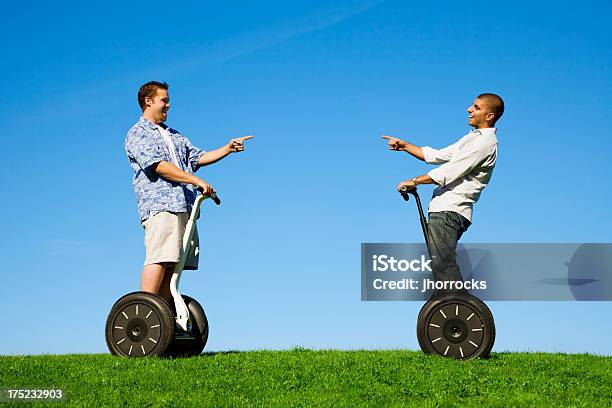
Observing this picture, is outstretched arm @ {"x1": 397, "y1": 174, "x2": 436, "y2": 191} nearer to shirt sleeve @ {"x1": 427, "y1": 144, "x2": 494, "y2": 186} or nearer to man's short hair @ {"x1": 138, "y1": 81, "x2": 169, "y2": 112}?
shirt sleeve @ {"x1": 427, "y1": 144, "x2": 494, "y2": 186}

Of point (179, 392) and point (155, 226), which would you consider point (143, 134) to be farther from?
point (179, 392)

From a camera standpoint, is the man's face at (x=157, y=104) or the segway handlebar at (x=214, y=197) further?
the man's face at (x=157, y=104)

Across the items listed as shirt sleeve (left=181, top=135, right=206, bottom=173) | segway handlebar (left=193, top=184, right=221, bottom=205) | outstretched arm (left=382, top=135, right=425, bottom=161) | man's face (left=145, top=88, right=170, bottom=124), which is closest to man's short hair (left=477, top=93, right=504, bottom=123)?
outstretched arm (left=382, top=135, right=425, bottom=161)

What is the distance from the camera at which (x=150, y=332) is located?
25.7ft

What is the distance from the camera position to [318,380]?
22.7 feet

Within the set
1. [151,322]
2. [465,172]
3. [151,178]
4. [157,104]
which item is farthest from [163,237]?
[465,172]

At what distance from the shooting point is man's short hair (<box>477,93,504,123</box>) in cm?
822

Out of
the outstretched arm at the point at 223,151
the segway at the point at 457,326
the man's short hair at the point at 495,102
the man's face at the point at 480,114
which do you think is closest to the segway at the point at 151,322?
the outstretched arm at the point at 223,151

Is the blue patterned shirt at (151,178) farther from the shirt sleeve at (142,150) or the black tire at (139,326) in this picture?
the black tire at (139,326)

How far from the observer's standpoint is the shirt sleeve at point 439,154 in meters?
8.27

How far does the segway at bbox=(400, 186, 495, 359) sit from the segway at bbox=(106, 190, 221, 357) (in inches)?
99.8

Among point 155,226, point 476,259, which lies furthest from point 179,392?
point 476,259

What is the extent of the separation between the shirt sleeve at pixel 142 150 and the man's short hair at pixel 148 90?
33 cm

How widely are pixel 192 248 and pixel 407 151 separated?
8.50 feet
